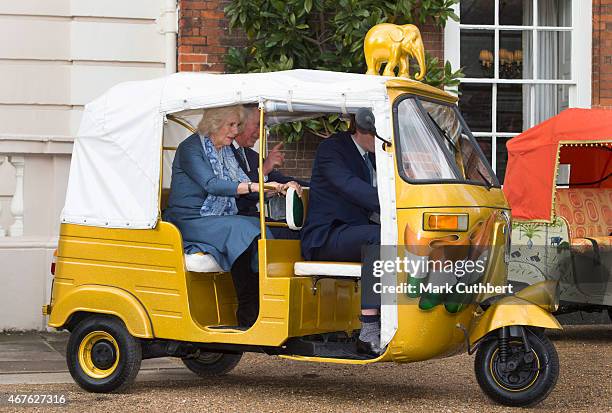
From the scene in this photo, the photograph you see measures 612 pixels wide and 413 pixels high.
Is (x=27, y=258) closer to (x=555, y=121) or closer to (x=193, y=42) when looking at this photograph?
(x=193, y=42)

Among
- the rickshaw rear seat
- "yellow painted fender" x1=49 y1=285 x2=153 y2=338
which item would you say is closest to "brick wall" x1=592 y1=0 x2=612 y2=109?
the rickshaw rear seat

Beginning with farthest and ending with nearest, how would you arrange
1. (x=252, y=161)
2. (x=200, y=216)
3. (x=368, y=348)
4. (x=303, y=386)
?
(x=252, y=161) < (x=303, y=386) < (x=200, y=216) < (x=368, y=348)

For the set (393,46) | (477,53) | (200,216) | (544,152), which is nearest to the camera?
(200,216)

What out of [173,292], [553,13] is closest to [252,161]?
[173,292]

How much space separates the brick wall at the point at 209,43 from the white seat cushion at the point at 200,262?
442 centimetres

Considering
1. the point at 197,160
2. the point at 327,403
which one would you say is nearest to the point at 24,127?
the point at 197,160

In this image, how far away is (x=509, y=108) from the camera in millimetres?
12992

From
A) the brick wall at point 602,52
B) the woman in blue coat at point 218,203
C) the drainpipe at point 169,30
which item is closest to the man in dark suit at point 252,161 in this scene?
the woman in blue coat at point 218,203

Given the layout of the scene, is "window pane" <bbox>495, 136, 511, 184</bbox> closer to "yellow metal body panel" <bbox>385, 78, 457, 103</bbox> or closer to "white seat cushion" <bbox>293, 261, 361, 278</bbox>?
"yellow metal body panel" <bbox>385, 78, 457, 103</bbox>

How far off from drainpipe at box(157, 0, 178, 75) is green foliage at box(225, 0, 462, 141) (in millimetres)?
580

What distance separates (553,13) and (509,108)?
111 centimetres

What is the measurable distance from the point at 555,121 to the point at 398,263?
15.2ft

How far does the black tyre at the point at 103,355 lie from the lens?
310 inches

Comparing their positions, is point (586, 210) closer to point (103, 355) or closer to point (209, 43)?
point (209, 43)
